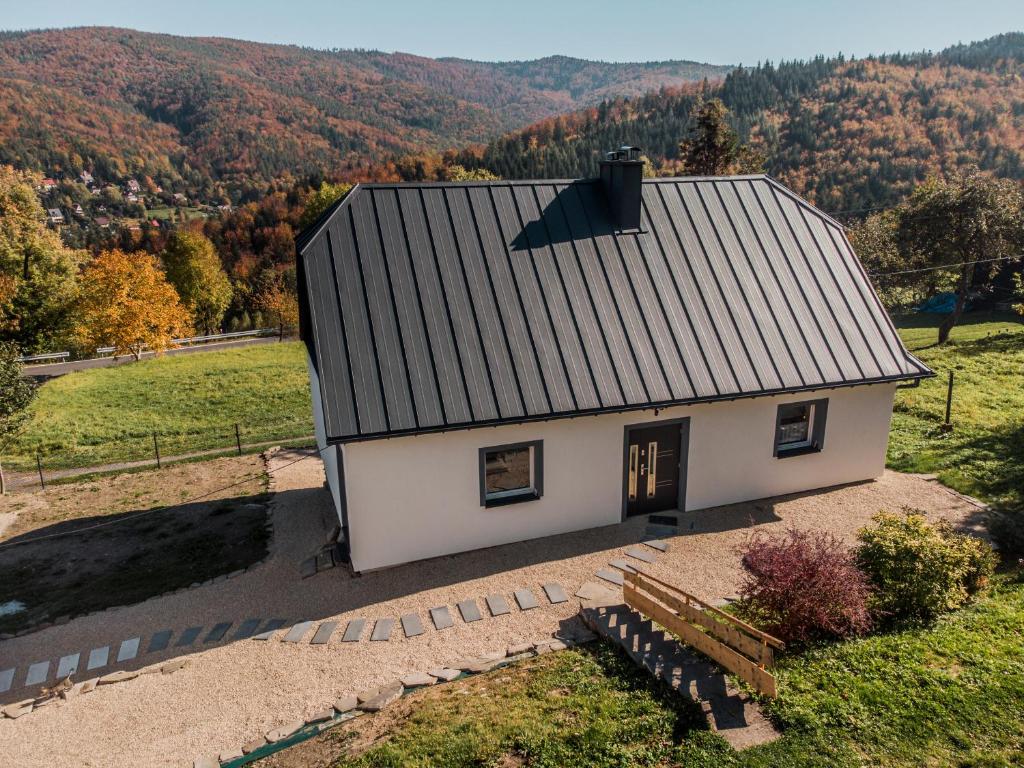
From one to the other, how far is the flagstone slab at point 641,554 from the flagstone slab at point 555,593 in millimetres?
1816

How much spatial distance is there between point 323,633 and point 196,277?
53153 millimetres

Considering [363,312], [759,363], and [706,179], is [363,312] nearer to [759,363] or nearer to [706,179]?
[759,363]

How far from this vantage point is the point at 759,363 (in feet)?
42.7

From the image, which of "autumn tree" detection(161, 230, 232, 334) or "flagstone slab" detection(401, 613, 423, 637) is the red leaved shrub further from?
"autumn tree" detection(161, 230, 232, 334)

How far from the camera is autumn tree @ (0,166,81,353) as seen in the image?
3572cm

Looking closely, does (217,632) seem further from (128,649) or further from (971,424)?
(971,424)

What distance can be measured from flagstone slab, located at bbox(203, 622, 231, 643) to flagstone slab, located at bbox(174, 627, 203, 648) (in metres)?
0.21

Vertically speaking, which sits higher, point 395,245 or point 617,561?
point 395,245

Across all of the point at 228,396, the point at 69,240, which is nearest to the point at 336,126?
the point at 69,240

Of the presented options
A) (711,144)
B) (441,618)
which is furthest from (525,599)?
(711,144)

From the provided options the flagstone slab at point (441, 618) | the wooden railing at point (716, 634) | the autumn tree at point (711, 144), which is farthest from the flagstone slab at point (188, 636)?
the autumn tree at point (711, 144)

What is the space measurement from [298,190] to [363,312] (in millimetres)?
90315

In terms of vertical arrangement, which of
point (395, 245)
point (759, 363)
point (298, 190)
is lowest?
point (759, 363)

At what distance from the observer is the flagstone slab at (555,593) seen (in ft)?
35.3
